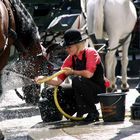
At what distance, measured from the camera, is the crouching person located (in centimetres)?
665

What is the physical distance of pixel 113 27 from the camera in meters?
9.85

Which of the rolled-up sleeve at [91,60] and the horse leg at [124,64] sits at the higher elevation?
the rolled-up sleeve at [91,60]

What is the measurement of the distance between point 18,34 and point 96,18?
3.71 meters

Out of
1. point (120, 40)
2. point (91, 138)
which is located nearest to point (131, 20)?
point (120, 40)

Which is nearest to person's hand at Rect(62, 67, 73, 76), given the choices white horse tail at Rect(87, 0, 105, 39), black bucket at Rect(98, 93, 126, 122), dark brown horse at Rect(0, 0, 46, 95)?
dark brown horse at Rect(0, 0, 46, 95)

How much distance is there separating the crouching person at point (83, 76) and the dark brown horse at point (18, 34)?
1.24 feet

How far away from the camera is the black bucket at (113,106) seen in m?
6.54

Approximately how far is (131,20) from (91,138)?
16.3 ft

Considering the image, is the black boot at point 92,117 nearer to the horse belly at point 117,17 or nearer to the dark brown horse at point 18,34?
the dark brown horse at point 18,34

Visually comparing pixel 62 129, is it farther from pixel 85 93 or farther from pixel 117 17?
pixel 117 17

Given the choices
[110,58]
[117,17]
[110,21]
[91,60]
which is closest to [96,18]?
[110,21]

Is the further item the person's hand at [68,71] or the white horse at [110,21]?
the white horse at [110,21]

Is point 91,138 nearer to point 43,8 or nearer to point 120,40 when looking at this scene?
point 120,40

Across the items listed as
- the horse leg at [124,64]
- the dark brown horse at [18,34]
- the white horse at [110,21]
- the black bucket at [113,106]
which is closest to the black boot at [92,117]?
the black bucket at [113,106]
